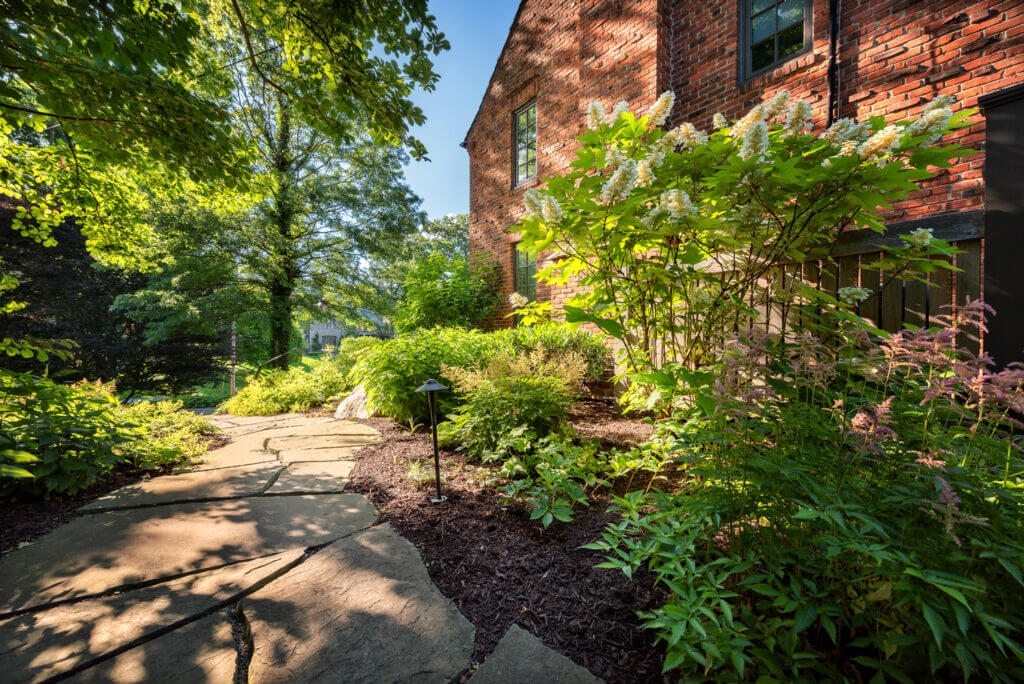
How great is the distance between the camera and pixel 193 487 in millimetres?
2400

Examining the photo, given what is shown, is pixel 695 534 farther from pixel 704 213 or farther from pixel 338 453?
pixel 338 453

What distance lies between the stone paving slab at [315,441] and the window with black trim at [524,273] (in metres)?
4.29

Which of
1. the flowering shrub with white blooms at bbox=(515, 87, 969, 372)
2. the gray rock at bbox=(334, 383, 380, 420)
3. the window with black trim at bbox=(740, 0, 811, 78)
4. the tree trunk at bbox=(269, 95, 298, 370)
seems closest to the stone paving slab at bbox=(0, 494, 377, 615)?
the flowering shrub with white blooms at bbox=(515, 87, 969, 372)

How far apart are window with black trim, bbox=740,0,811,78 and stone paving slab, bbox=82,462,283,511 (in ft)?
21.6

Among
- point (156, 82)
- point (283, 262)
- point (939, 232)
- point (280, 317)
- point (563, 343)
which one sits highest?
point (283, 262)

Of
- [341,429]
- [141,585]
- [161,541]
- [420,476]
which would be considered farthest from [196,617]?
[341,429]

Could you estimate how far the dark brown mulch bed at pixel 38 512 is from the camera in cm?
181

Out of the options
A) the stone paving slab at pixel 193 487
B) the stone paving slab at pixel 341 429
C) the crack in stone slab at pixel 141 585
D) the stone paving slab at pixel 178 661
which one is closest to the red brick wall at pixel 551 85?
the stone paving slab at pixel 341 429

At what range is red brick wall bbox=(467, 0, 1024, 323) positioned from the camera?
304 centimetres

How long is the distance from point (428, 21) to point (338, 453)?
378 cm

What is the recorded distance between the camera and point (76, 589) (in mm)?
1444

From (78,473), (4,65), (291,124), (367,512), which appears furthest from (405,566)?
(291,124)

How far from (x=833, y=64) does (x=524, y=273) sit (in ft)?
16.4

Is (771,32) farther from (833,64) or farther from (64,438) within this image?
(64,438)
